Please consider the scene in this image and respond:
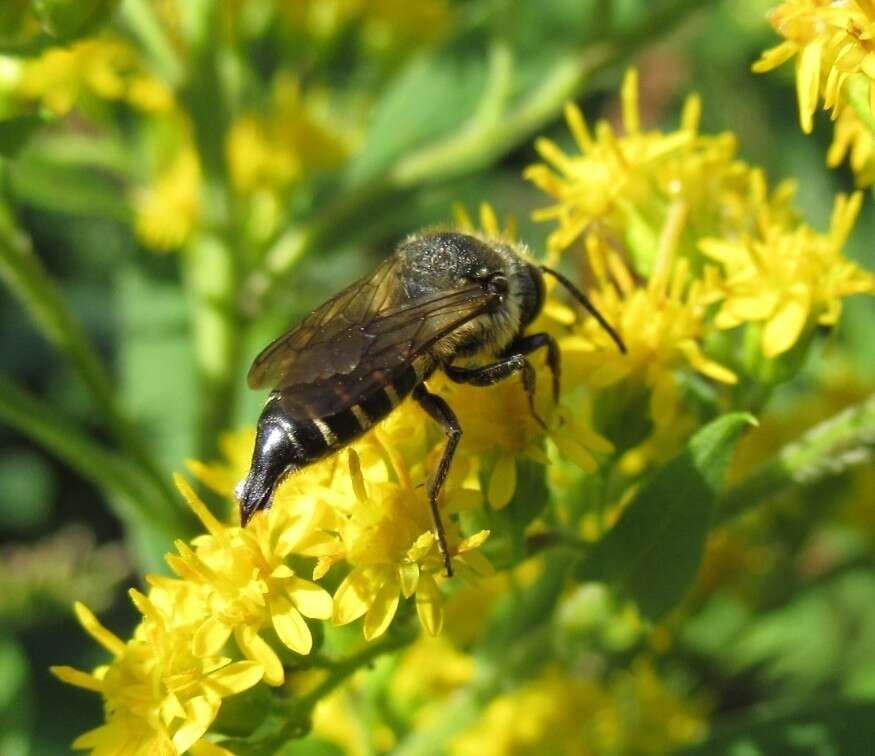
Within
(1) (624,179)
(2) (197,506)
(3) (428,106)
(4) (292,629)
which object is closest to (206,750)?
(4) (292,629)

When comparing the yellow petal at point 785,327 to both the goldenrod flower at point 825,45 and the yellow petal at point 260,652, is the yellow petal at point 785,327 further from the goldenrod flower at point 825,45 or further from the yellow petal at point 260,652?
the yellow petal at point 260,652

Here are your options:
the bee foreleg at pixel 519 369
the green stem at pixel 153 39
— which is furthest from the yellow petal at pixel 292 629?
the green stem at pixel 153 39

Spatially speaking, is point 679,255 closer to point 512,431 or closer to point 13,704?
point 512,431

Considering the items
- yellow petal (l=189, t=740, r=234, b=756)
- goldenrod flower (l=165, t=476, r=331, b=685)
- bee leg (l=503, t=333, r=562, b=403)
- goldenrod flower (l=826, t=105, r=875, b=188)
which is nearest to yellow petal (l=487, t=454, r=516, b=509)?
bee leg (l=503, t=333, r=562, b=403)

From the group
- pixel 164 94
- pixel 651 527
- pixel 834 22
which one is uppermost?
pixel 164 94

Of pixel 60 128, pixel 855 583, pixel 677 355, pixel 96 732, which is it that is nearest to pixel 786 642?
pixel 855 583

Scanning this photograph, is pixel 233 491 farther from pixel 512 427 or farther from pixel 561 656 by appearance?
pixel 561 656
